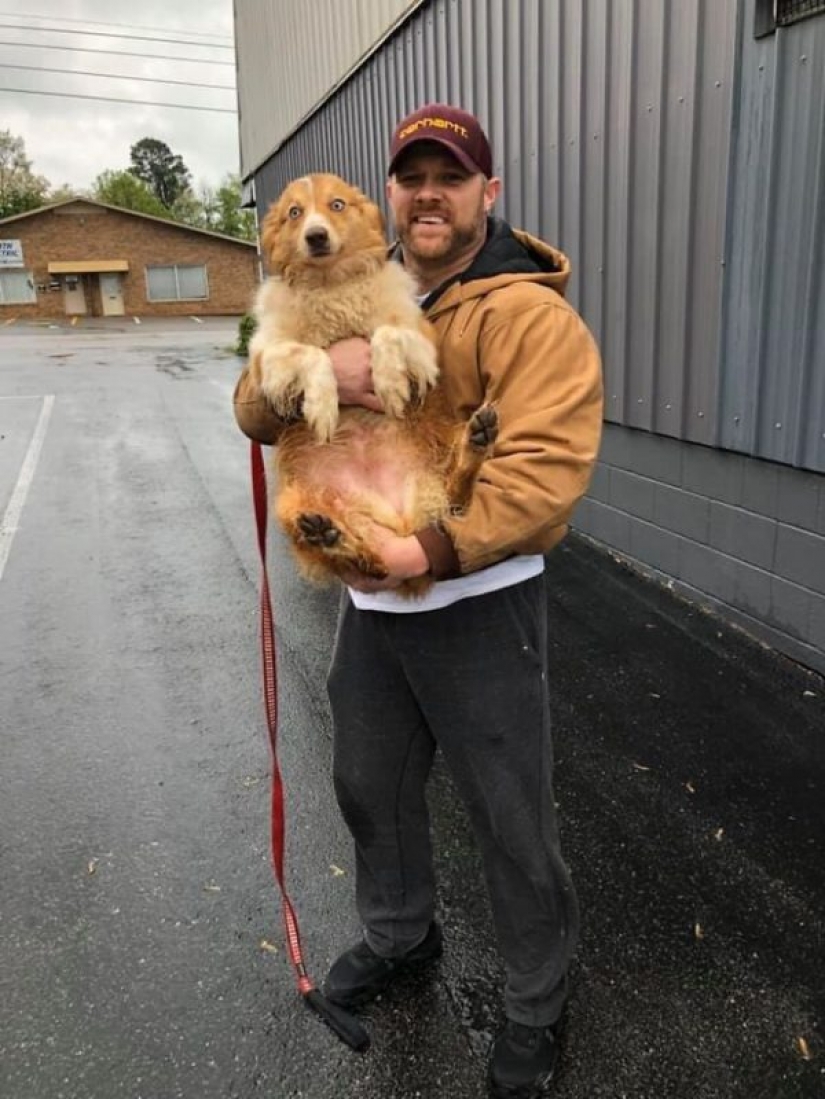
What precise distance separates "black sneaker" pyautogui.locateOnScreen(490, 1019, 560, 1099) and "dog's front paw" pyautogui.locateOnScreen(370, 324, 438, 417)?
5.92 ft

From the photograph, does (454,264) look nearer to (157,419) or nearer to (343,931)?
(343,931)

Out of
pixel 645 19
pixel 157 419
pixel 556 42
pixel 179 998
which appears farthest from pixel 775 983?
pixel 157 419

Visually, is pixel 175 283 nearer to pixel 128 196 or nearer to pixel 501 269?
pixel 128 196

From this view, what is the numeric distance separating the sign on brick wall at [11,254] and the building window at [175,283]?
6.84 meters

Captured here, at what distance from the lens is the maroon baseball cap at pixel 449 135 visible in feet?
7.04

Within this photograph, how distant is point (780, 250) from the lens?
15.9 feet

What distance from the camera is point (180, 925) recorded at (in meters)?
3.22

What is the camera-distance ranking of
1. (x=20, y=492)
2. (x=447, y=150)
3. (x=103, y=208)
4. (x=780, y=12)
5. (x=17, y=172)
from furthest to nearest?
(x=17, y=172)
(x=103, y=208)
(x=20, y=492)
(x=780, y=12)
(x=447, y=150)

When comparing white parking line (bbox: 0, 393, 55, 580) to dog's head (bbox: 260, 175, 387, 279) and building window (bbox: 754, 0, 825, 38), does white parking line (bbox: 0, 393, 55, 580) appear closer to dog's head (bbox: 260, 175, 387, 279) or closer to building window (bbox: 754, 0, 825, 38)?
dog's head (bbox: 260, 175, 387, 279)

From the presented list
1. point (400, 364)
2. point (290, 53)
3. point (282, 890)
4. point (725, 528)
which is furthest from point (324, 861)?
point (290, 53)


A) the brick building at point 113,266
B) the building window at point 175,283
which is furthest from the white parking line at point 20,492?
the building window at point 175,283

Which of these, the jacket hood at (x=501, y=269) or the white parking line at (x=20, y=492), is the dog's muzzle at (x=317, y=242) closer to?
the jacket hood at (x=501, y=269)

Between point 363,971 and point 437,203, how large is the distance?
2302 mm

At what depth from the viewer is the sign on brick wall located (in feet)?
162
